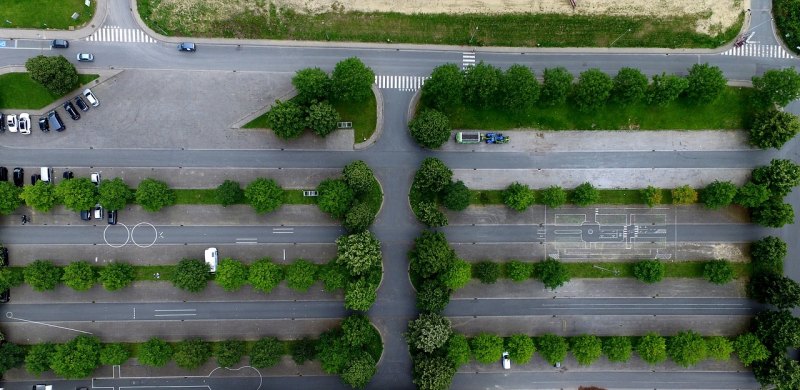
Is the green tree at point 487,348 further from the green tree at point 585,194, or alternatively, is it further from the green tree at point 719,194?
the green tree at point 719,194

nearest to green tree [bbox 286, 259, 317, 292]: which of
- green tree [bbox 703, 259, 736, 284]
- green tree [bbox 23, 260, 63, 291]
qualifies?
green tree [bbox 23, 260, 63, 291]

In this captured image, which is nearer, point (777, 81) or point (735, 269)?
point (777, 81)

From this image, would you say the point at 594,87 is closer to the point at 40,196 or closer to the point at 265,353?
the point at 265,353

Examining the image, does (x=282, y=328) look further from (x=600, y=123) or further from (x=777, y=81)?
(x=777, y=81)

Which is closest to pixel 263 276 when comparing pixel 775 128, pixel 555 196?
pixel 555 196

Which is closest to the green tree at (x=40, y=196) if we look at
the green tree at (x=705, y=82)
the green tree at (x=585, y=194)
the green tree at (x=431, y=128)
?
the green tree at (x=431, y=128)

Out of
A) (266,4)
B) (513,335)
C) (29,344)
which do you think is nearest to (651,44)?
(513,335)
